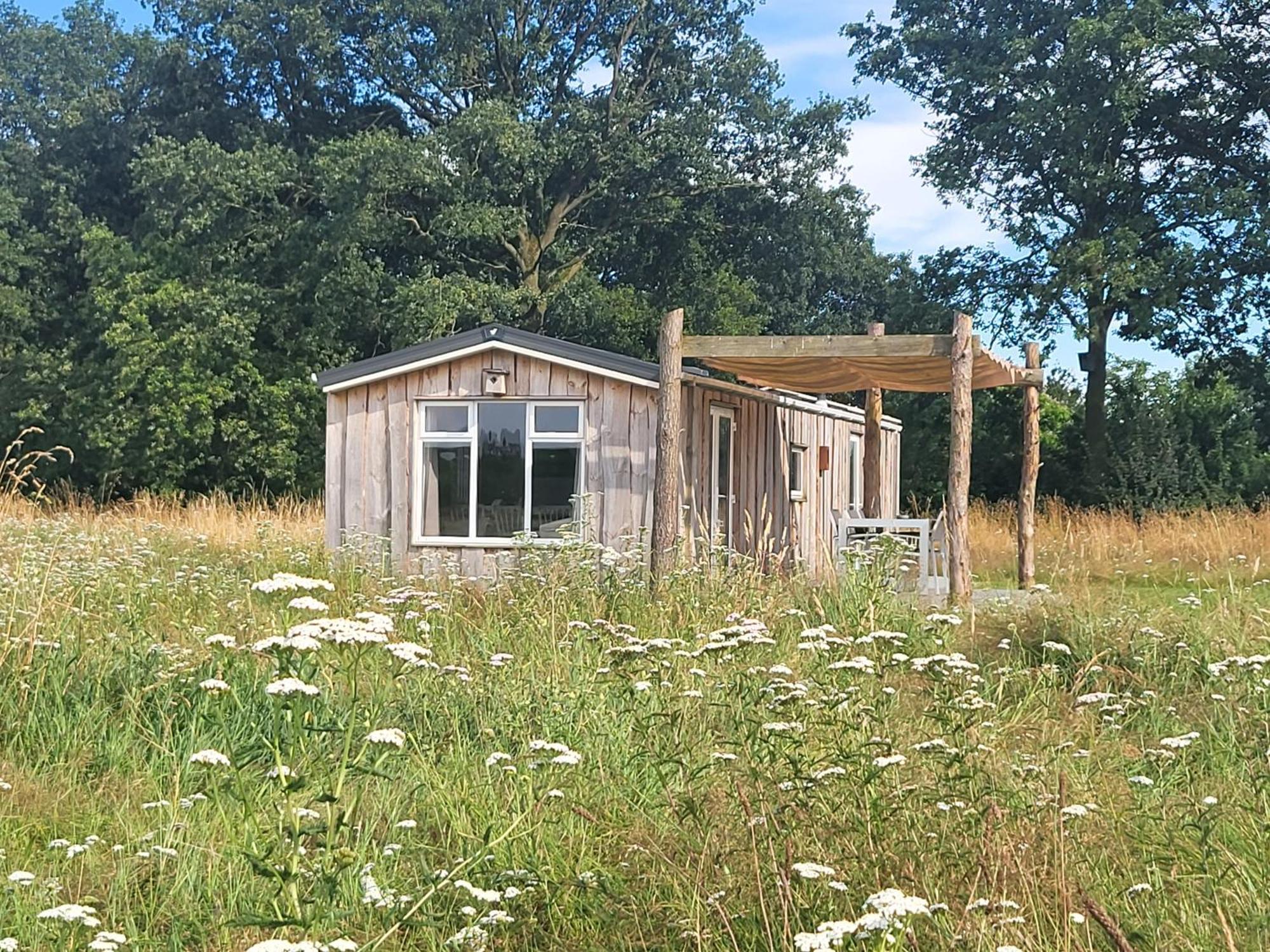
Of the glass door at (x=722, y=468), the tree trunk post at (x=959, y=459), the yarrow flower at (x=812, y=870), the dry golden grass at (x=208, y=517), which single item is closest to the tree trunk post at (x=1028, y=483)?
the glass door at (x=722, y=468)

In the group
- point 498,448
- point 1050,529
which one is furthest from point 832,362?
point 1050,529

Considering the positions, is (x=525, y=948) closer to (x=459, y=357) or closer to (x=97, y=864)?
(x=97, y=864)

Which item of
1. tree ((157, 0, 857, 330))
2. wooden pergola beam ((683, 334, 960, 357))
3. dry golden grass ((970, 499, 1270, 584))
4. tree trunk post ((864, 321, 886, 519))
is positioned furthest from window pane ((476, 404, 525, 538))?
tree ((157, 0, 857, 330))

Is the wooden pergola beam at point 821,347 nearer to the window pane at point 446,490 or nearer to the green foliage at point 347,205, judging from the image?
the window pane at point 446,490

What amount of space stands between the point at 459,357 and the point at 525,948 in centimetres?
1047

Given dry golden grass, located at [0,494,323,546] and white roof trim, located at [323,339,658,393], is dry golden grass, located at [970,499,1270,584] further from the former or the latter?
dry golden grass, located at [0,494,323,546]

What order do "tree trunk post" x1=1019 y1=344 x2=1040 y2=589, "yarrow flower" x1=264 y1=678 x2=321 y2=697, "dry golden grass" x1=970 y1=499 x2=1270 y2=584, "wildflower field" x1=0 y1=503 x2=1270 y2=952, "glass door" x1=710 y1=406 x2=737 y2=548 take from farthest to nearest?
"tree trunk post" x1=1019 y1=344 x2=1040 y2=589
"glass door" x1=710 y1=406 x2=737 y2=548
"dry golden grass" x1=970 y1=499 x2=1270 y2=584
"wildflower field" x1=0 y1=503 x2=1270 y2=952
"yarrow flower" x1=264 y1=678 x2=321 y2=697

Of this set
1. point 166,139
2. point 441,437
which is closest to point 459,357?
point 441,437

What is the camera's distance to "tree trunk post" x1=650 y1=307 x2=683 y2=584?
11719 mm

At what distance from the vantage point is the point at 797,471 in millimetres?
17516

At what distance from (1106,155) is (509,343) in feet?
48.7

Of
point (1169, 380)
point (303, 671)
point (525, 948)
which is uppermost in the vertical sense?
point (1169, 380)

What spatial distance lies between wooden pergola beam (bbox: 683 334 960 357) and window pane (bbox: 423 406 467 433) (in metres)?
2.95

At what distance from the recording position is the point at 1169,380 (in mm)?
27188
